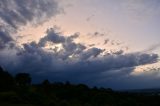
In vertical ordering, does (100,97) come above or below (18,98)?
above

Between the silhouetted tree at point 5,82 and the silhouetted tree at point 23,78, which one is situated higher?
the silhouetted tree at point 23,78

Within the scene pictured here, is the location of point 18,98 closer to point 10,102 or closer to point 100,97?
point 10,102

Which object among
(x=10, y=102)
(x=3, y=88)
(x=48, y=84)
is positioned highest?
(x=48, y=84)

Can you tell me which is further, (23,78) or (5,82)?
(23,78)

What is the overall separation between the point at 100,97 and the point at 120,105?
12.0 m

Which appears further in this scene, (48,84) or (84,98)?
(48,84)

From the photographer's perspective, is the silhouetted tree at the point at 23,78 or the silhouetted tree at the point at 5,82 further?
the silhouetted tree at the point at 23,78

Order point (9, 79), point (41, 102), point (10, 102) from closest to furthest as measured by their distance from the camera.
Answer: point (10, 102) < point (41, 102) < point (9, 79)

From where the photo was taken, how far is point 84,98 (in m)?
95.2

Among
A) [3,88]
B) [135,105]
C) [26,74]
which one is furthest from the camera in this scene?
[26,74]

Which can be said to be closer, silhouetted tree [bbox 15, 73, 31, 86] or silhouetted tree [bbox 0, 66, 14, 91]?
silhouetted tree [bbox 0, 66, 14, 91]

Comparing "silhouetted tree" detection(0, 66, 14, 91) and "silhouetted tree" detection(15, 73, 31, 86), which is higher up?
"silhouetted tree" detection(15, 73, 31, 86)

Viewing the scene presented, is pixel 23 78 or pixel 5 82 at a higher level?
pixel 23 78

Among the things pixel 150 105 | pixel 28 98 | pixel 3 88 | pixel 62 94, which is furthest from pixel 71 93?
pixel 28 98
